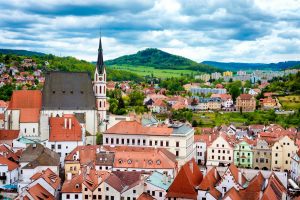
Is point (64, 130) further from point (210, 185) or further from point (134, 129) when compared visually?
point (210, 185)

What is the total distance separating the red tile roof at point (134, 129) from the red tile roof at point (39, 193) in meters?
21.8

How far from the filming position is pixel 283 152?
6788cm

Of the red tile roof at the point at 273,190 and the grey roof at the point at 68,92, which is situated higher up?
the grey roof at the point at 68,92

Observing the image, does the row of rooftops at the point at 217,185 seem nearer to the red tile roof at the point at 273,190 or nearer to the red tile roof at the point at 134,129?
the red tile roof at the point at 273,190

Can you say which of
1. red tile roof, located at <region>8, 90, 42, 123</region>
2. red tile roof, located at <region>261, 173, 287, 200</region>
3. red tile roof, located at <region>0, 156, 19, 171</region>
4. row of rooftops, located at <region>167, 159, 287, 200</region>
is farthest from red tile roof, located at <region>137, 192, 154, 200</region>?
red tile roof, located at <region>8, 90, 42, 123</region>

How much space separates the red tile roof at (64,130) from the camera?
63594mm

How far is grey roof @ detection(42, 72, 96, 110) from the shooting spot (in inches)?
2830

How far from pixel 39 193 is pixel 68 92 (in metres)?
28.9

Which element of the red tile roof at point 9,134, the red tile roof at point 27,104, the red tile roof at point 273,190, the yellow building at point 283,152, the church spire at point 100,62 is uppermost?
the church spire at point 100,62

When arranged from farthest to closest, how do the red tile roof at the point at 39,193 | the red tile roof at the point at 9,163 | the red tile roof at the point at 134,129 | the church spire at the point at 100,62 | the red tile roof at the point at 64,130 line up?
1. the church spire at the point at 100,62
2. the red tile roof at the point at 134,129
3. the red tile roof at the point at 64,130
4. the red tile roof at the point at 9,163
5. the red tile roof at the point at 39,193

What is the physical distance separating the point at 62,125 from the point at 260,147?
28524 mm

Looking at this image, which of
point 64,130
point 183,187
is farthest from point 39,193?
point 64,130

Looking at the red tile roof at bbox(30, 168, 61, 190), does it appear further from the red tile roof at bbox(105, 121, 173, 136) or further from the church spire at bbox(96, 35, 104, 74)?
the church spire at bbox(96, 35, 104, 74)

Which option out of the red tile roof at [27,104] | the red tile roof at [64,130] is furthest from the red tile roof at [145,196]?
the red tile roof at [27,104]
